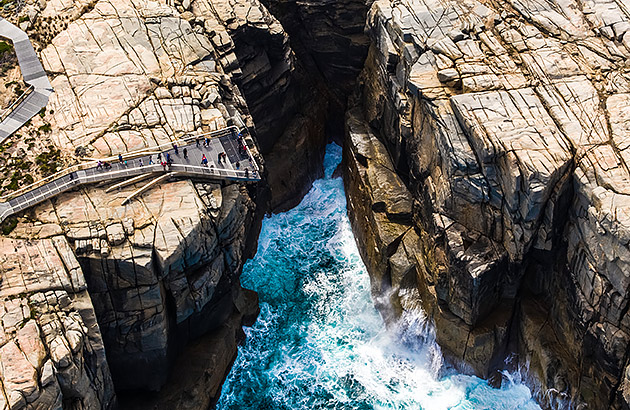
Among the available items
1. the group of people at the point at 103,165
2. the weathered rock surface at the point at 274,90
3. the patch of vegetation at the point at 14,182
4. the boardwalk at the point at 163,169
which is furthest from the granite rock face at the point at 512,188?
the patch of vegetation at the point at 14,182

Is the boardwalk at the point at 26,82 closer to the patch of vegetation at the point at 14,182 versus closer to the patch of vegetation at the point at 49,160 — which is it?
the patch of vegetation at the point at 49,160

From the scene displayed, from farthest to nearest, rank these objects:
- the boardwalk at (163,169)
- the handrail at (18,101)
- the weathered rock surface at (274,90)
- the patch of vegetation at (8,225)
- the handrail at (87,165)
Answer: the weathered rock surface at (274,90) → the handrail at (18,101) → the handrail at (87,165) → the boardwalk at (163,169) → the patch of vegetation at (8,225)

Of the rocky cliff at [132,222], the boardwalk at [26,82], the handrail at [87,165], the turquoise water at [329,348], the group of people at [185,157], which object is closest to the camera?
the rocky cliff at [132,222]

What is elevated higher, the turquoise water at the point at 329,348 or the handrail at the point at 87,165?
the handrail at the point at 87,165

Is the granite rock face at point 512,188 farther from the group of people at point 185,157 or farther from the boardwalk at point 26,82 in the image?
the boardwalk at point 26,82

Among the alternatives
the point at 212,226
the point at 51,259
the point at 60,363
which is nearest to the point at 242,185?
the point at 212,226

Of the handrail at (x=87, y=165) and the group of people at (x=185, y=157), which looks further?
the group of people at (x=185, y=157)
